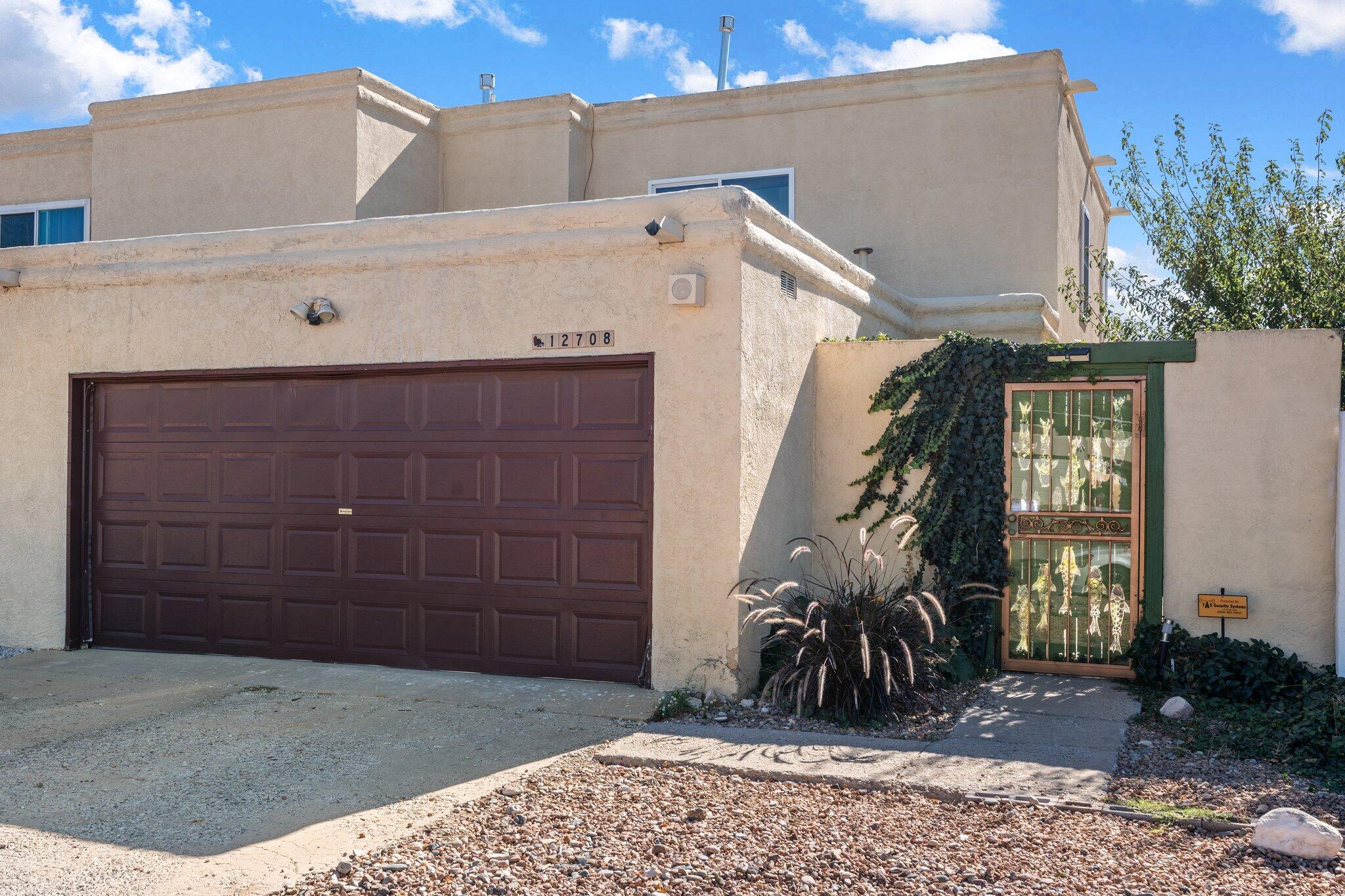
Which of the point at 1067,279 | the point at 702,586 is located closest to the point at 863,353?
the point at 702,586

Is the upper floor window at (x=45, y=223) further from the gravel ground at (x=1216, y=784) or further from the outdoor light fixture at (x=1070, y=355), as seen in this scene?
the gravel ground at (x=1216, y=784)

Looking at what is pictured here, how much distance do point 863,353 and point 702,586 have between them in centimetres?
234

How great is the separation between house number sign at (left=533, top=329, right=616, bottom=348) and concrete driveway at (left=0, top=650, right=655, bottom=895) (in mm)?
2338

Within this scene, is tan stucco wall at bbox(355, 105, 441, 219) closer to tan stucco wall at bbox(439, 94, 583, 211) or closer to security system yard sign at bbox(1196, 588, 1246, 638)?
tan stucco wall at bbox(439, 94, 583, 211)

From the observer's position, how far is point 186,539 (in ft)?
30.2

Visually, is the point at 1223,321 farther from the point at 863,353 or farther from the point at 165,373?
the point at 165,373

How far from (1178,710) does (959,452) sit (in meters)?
2.29

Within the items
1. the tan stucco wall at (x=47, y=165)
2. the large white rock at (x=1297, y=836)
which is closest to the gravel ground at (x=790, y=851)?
the large white rock at (x=1297, y=836)

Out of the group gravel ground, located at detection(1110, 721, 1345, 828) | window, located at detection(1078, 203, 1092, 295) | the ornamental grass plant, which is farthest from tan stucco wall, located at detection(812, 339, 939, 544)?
window, located at detection(1078, 203, 1092, 295)

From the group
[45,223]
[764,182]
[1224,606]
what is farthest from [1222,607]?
[45,223]

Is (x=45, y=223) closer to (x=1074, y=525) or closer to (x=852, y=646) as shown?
(x=852, y=646)

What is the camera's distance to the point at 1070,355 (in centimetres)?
826

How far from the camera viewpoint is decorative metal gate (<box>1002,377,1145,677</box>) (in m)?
8.16

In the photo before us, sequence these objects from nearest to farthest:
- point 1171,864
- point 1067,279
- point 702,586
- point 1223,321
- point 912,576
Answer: point 1171,864, point 702,586, point 912,576, point 1223,321, point 1067,279
